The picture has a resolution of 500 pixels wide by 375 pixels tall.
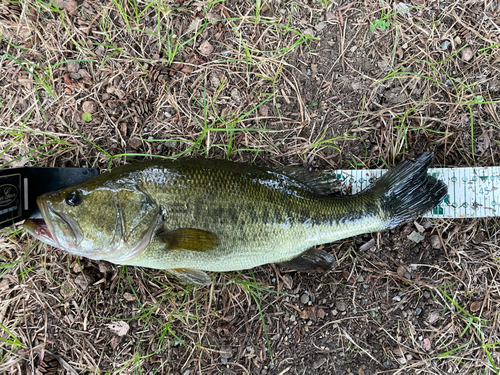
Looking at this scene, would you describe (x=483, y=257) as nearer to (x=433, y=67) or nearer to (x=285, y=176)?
(x=433, y=67)

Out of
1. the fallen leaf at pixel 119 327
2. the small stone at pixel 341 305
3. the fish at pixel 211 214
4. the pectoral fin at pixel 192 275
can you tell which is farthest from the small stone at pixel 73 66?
the small stone at pixel 341 305

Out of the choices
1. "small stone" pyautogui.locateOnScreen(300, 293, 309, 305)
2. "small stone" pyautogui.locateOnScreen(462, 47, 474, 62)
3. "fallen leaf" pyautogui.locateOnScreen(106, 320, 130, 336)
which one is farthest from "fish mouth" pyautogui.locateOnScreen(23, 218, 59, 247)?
"small stone" pyautogui.locateOnScreen(462, 47, 474, 62)

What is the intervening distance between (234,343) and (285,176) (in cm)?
175

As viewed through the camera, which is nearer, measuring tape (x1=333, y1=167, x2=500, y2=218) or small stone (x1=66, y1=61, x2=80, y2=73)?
measuring tape (x1=333, y1=167, x2=500, y2=218)

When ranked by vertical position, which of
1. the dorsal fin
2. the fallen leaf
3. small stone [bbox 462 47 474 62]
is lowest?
the fallen leaf

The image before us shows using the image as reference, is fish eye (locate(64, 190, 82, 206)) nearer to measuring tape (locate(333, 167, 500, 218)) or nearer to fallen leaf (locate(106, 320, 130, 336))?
fallen leaf (locate(106, 320, 130, 336))

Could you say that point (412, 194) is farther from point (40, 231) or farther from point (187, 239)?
point (40, 231)

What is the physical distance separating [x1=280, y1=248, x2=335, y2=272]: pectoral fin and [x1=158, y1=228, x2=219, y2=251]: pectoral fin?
801 millimetres

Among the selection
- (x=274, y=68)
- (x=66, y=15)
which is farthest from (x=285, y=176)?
(x=66, y=15)

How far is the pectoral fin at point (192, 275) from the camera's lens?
9.37ft

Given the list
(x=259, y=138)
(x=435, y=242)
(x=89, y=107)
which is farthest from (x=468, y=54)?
(x=89, y=107)

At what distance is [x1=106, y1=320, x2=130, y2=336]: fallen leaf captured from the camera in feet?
10.2

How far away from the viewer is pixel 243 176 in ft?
8.82

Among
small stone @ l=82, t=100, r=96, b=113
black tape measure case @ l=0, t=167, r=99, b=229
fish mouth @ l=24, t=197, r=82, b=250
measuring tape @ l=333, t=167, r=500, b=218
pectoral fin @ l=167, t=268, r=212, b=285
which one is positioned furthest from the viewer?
small stone @ l=82, t=100, r=96, b=113
